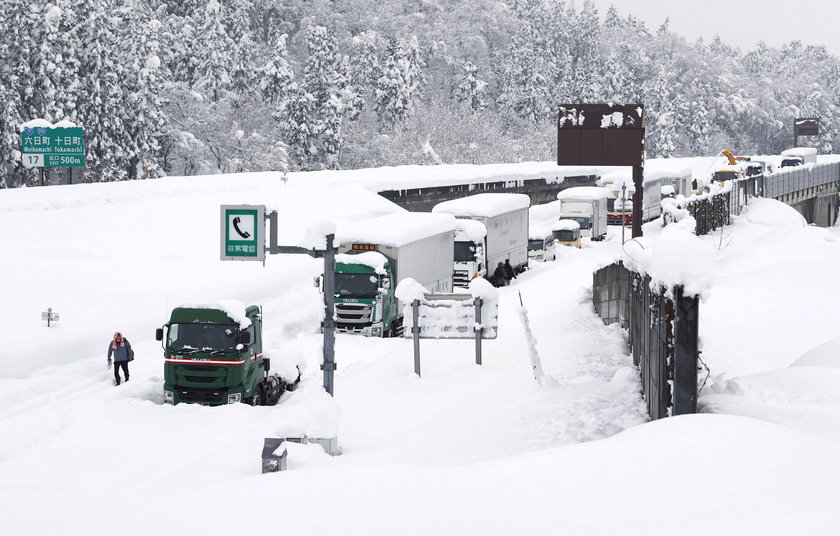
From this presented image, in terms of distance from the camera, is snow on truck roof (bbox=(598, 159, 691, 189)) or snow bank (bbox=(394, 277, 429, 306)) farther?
snow on truck roof (bbox=(598, 159, 691, 189))

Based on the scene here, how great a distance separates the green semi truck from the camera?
2125 centimetres

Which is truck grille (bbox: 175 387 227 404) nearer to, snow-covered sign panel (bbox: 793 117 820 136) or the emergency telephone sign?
the emergency telephone sign

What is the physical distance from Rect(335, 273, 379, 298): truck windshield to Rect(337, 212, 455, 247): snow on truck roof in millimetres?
1554

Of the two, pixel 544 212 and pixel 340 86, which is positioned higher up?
pixel 340 86

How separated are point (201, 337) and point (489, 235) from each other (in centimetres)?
2414

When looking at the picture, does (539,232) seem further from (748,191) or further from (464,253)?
(748,191)

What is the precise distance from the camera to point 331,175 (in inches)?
2749

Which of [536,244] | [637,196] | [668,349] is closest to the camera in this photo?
[668,349]

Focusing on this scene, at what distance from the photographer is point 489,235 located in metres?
44.3

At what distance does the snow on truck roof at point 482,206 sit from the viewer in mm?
44344

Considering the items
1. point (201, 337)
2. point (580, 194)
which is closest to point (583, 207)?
point (580, 194)

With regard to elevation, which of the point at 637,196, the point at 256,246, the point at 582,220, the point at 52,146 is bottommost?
the point at 582,220

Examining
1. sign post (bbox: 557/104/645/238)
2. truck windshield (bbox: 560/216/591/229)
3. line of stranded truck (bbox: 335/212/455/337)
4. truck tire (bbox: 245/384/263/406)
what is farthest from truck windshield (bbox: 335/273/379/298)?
truck windshield (bbox: 560/216/591/229)

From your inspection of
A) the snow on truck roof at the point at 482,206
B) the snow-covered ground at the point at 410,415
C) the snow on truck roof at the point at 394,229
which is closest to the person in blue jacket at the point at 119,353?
the snow-covered ground at the point at 410,415
